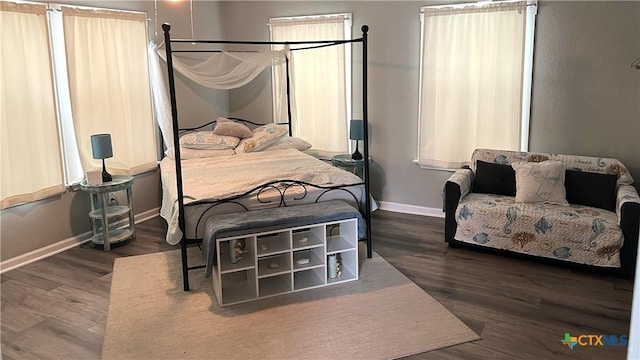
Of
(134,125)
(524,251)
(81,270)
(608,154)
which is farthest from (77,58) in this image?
(608,154)

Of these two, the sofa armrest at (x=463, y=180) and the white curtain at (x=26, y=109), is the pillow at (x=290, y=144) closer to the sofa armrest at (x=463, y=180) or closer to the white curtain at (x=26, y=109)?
the sofa armrest at (x=463, y=180)

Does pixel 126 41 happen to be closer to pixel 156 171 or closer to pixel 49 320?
pixel 156 171

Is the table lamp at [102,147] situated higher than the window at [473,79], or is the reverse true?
the window at [473,79]

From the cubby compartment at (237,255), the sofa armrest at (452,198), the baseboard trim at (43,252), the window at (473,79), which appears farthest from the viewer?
the window at (473,79)

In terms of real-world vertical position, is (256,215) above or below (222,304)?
above

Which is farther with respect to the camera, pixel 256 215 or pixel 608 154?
pixel 608 154

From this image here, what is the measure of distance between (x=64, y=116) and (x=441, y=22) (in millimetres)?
3771

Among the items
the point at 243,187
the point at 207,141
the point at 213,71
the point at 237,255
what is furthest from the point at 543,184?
the point at 213,71

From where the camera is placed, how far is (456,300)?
11.7ft

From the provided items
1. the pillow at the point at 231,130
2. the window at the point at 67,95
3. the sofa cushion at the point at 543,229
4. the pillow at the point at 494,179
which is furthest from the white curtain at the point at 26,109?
the pillow at the point at 494,179

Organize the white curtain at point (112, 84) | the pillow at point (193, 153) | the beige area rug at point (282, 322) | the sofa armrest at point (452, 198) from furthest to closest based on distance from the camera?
1. the pillow at point (193, 153)
2. the white curtain at point (112, 84)
3. the sofa armrest at point (452, 198)
4. the beige area rug at point (282, 322)

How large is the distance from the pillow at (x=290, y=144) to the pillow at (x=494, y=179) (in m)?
1.97

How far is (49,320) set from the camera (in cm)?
337

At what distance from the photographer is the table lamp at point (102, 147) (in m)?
4.52
